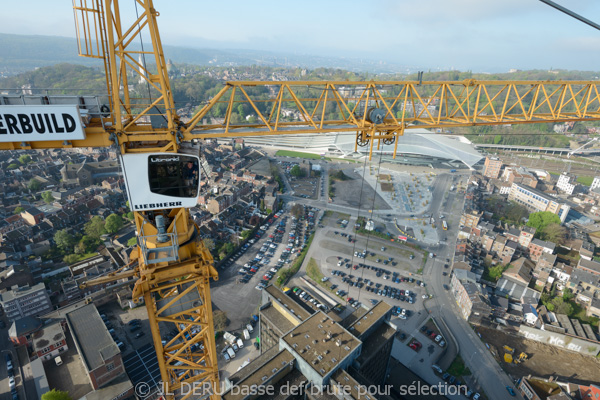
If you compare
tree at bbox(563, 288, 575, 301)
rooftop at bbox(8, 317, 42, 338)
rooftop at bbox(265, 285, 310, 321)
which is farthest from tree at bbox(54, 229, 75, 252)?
tree at bbox(563, 288, 575, 301)

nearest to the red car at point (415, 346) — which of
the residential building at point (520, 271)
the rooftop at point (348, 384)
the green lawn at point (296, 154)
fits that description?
the rooftop at point (348, 384)

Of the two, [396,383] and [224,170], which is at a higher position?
[224,170]

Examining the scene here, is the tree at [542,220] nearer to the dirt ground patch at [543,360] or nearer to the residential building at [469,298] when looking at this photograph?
the residential building at [469,298]

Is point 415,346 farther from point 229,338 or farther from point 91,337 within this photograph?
point 91,337

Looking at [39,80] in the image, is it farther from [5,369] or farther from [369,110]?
[369,110]

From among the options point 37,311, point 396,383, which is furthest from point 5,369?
point 396,383

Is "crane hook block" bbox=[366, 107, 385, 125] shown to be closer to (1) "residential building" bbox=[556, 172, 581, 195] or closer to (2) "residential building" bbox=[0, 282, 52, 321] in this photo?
(2) "residential building" bbox=[0, 282, 52, 321]
